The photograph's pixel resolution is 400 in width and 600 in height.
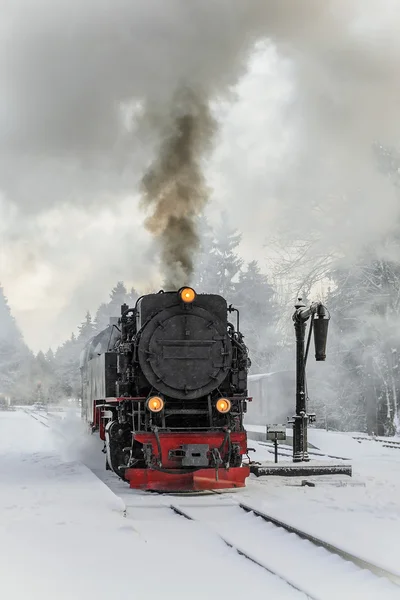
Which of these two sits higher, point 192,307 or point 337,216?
point 337,216

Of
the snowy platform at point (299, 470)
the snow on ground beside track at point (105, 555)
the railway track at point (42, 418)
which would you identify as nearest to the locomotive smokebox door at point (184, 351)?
the snow on ground beside track at point (105, 555)

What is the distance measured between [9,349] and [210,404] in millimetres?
99911

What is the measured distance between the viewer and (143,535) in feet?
25.3

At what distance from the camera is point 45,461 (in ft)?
53.3

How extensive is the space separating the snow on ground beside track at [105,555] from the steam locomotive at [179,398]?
4.53 ft

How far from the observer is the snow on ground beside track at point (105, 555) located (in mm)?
5496

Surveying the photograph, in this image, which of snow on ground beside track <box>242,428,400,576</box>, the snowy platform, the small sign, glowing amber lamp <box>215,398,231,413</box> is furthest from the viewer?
the small sign

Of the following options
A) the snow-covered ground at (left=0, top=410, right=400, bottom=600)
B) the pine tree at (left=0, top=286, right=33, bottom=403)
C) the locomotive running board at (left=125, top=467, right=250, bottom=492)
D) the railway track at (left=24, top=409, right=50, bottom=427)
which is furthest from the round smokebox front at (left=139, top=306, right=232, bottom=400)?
the pine tree at (left=0, top=286, right=33, bottom=403)

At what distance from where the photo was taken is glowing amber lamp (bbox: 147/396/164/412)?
37.7 feet

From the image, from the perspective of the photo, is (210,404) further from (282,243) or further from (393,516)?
(282,243)

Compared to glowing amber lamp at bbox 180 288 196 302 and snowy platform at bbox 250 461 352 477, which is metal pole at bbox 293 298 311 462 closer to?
snowy platform at bbox 250 461 352 477

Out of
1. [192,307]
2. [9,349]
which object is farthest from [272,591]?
[9,349]

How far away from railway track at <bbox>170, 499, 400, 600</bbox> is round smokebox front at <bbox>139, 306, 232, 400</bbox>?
2.99m

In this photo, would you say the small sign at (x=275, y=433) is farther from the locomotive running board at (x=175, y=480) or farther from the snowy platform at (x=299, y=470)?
the locomotive running board at (x=175, y=480)
